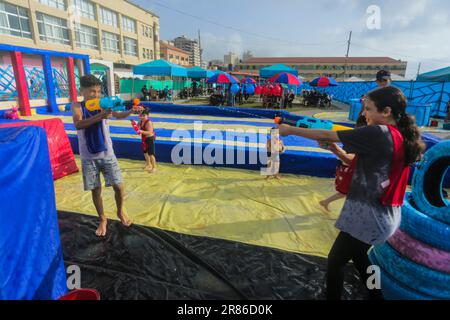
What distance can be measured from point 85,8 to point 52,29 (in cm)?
688

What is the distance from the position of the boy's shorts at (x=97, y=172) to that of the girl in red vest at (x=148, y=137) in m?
2.14

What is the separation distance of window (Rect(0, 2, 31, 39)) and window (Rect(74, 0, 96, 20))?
737cm

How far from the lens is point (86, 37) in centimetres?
3145

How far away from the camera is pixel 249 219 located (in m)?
3.51

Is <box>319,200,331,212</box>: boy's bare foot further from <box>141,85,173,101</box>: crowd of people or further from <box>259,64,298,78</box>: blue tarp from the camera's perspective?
<box>141,85,173,101</box>: crowd of people

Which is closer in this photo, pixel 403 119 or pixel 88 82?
pixel 403 119

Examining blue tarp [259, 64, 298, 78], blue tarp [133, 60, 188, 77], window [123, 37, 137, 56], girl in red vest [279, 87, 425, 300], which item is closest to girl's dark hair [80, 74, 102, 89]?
girl in red vest [279, 87, 425, 300]

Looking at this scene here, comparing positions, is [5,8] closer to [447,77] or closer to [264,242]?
[264,242]

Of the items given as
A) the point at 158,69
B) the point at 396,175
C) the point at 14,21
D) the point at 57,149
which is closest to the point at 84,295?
the point at 396,175

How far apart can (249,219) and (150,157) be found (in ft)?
9.33

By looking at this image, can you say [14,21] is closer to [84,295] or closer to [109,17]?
[109,17]

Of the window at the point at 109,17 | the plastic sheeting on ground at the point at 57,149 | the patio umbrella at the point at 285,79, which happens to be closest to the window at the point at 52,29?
the window at the point at 109,17
